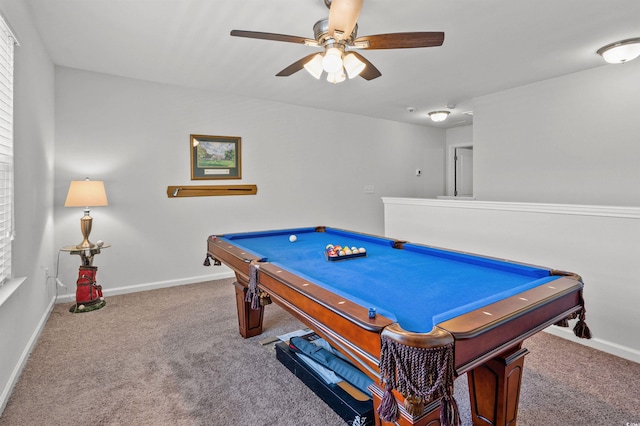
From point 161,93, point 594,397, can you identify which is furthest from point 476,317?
point 161,93

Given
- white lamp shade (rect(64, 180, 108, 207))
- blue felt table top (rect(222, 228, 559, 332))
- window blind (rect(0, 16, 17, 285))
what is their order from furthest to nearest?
white lamp shade (rect(64, 180, 108, 207)) < window blind (rect(0, 16, 17, 285)) < blue felt table top (rect(222, 228, 559, 332))

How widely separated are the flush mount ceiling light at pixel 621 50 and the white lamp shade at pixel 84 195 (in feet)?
15.8

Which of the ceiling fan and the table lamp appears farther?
the table lamp

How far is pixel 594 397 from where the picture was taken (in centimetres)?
185

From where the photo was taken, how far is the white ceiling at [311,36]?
2287 mm

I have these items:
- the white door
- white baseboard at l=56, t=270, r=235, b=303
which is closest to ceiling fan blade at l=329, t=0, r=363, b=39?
white baseboard at l=56, t=270, r=235, b=303

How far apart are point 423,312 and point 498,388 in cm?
61

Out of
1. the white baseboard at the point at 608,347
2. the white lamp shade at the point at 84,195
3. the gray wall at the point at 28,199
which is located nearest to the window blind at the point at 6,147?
the gray wall at the point at 28,199

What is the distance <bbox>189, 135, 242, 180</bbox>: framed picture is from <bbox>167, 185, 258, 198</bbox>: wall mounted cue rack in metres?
0.12

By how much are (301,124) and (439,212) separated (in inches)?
93.5

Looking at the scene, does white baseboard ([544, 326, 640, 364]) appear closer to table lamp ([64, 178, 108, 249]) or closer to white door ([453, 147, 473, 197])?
table lamp ([64, 178, 108, 249])

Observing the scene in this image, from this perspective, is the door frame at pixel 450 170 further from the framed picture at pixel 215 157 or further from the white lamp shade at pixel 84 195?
the white lamp shade at pixel 84 195

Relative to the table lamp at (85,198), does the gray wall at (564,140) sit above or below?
above

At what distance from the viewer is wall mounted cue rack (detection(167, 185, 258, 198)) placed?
3.98 metres
